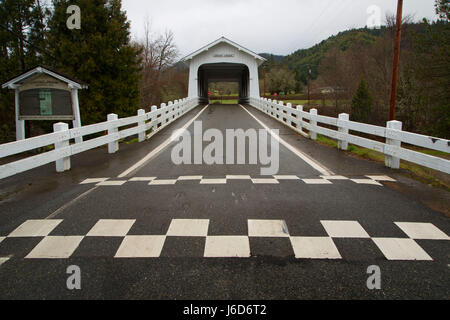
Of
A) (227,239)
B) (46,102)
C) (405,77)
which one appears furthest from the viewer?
(405,77)

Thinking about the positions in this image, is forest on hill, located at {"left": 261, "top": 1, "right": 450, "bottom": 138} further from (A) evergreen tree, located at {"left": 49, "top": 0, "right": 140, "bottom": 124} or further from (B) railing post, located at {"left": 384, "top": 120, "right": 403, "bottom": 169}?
(A) evergreen tree, located at {"left": 49, "top": 0, "right": 140, "bottom": 124}

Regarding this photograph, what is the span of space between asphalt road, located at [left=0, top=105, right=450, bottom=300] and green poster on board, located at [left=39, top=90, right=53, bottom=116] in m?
7.01

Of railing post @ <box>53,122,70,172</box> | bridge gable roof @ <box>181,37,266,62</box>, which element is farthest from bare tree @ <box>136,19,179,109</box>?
railing post @ <box>53,122,70,172</box>

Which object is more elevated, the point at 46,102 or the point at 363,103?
the point at 363,103

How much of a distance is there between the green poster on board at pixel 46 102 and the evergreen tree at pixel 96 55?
773 centimetres

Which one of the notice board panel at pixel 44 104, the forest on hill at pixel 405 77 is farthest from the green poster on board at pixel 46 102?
the forest on hill at pixel 405 77

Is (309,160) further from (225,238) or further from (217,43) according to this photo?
(217,43)

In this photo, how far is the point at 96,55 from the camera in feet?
66.0

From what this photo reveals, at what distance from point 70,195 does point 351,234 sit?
4098 mm

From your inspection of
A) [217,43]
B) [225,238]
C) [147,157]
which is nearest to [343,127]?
[147,157]

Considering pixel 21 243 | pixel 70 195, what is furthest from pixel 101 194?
pixel 21 243

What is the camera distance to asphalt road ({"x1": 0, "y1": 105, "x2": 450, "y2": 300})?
8.02 ft

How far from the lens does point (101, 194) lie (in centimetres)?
479

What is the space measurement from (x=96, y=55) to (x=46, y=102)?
955cm
